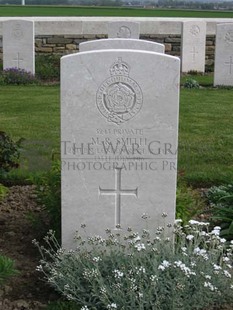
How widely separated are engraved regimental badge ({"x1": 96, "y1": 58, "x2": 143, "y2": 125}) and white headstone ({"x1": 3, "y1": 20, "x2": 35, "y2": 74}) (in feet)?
32.1

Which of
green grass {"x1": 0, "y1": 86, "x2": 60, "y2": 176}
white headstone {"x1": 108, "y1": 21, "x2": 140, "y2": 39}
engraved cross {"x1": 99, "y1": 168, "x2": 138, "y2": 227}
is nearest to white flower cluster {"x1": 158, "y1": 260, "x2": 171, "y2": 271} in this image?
engraved cross {"x1": 99, "y1": 168, "x2": 138, "y2": 227}

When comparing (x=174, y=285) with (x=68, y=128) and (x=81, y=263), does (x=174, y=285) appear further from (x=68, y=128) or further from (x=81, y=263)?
(x=68, y=128)

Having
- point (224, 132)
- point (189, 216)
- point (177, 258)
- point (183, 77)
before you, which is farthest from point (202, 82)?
point (177, 258)

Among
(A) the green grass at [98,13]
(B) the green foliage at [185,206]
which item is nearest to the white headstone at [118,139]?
(B) the green foliage at [185,206]

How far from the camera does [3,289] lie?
4.38 metres

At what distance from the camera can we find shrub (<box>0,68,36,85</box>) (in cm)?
1356

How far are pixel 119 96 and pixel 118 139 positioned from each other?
0.27 metres

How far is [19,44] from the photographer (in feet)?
45.9

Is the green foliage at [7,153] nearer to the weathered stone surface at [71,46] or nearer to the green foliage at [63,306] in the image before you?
the green foliage at [63,306]

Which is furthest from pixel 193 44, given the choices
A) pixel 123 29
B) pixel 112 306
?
pixel 112 306

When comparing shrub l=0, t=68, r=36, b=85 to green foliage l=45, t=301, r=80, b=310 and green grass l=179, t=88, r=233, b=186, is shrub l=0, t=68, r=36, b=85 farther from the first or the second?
green foliage l=45, t=301, r=80, b=310

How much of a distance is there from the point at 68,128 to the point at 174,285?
1225 mm

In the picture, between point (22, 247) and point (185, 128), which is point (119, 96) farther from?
point (185, 128)

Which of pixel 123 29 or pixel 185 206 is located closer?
pixel 185 206
